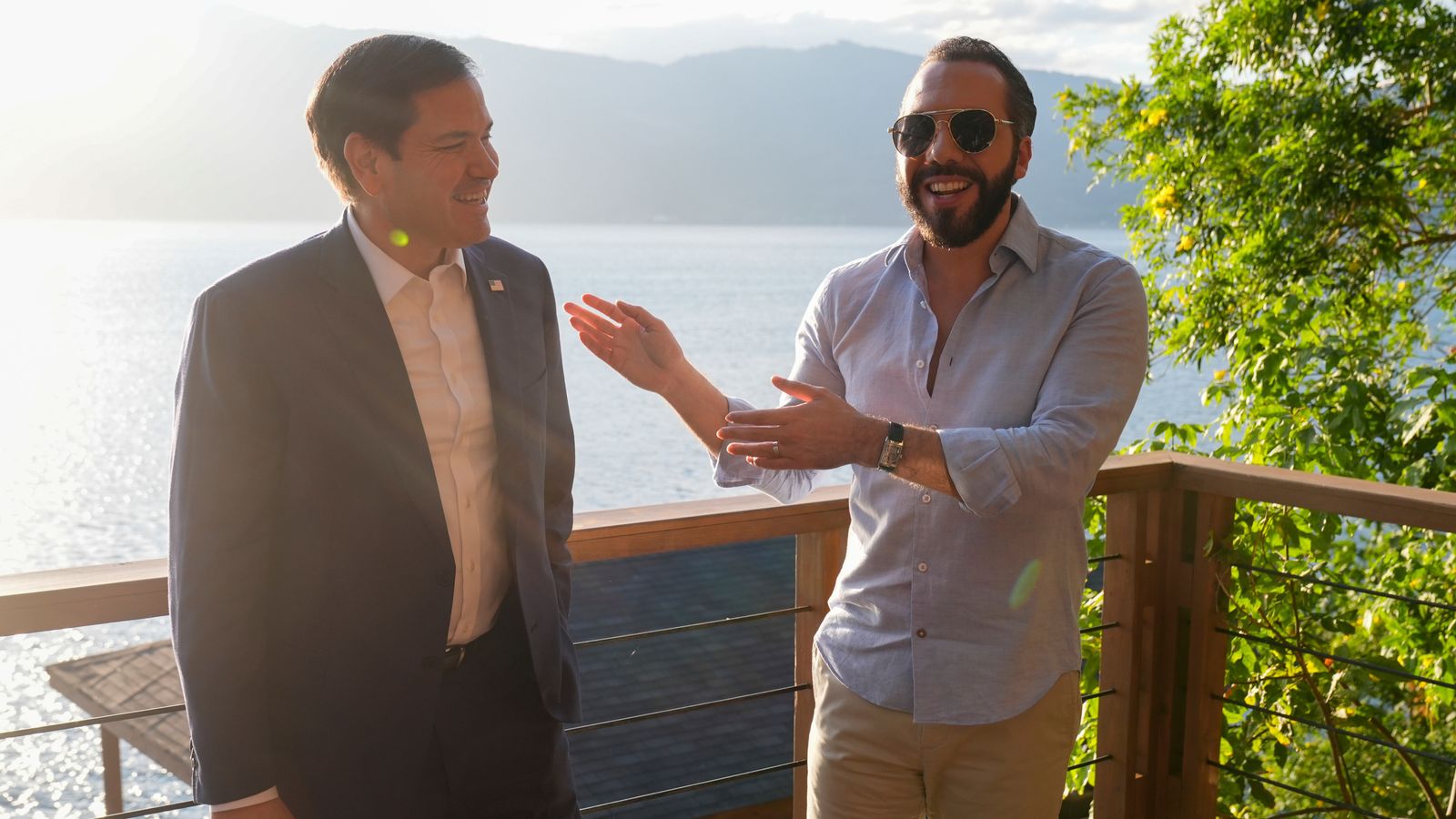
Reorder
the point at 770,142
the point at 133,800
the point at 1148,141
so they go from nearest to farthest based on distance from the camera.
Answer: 1. the point at 1148,141
2. the point at 133,800
3. the point at 770,142

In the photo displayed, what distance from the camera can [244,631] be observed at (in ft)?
5.04

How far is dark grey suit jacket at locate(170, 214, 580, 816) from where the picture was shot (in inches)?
59.5

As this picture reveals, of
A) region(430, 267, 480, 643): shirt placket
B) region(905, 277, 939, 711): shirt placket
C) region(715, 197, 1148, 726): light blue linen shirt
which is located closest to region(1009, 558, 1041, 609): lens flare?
region(715, 197, 1148, 726): light blue linen shirt

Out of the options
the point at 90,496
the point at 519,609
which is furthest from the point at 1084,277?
the point at 90,496

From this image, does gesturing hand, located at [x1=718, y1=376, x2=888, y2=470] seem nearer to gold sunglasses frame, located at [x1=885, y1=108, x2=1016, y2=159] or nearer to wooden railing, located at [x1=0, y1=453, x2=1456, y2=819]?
gold sunglasses frame, located at [x1=885, y1=108, x2=1016, y2=159]

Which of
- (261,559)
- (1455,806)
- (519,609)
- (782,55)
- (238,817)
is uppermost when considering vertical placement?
(782,55)

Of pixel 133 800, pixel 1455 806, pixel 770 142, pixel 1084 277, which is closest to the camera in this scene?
pixel 1084 277

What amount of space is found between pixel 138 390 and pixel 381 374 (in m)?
53.4

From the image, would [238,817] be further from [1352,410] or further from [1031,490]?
[1352,410]

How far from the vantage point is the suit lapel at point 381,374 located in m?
1.60

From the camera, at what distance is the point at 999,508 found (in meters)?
1.71

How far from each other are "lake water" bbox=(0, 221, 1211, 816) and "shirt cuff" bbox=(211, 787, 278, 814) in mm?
1816

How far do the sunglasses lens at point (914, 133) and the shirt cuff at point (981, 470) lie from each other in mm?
512

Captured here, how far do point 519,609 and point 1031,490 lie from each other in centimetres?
77
